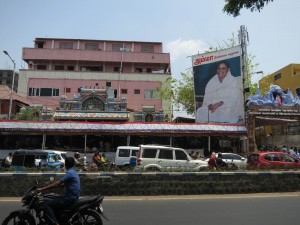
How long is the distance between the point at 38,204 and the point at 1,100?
44.6 metres

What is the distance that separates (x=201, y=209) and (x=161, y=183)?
362 centimetres

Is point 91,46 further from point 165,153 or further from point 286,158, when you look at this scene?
point 286,158

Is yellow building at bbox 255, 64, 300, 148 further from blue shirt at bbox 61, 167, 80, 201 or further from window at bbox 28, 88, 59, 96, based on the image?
blue shirt at bbox 61, 167, 80, 201

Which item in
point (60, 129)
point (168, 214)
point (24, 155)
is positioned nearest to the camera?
point (168, 214)

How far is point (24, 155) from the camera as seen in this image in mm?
20359

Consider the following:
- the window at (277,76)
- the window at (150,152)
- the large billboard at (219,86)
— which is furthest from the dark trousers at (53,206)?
the window at (277,76)

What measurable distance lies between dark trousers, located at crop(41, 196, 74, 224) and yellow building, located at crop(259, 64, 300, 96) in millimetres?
45865

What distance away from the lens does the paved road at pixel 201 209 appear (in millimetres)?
8406

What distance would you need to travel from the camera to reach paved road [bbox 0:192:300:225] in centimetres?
841

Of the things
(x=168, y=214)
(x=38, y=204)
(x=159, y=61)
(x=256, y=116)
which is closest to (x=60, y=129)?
(x=256, y=116)

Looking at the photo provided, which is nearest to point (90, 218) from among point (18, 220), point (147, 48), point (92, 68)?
point (18, 220)

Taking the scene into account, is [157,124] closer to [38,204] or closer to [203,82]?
[203,82]

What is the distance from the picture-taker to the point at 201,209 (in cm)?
1011

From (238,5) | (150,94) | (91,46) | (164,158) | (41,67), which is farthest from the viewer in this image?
(91,46)
